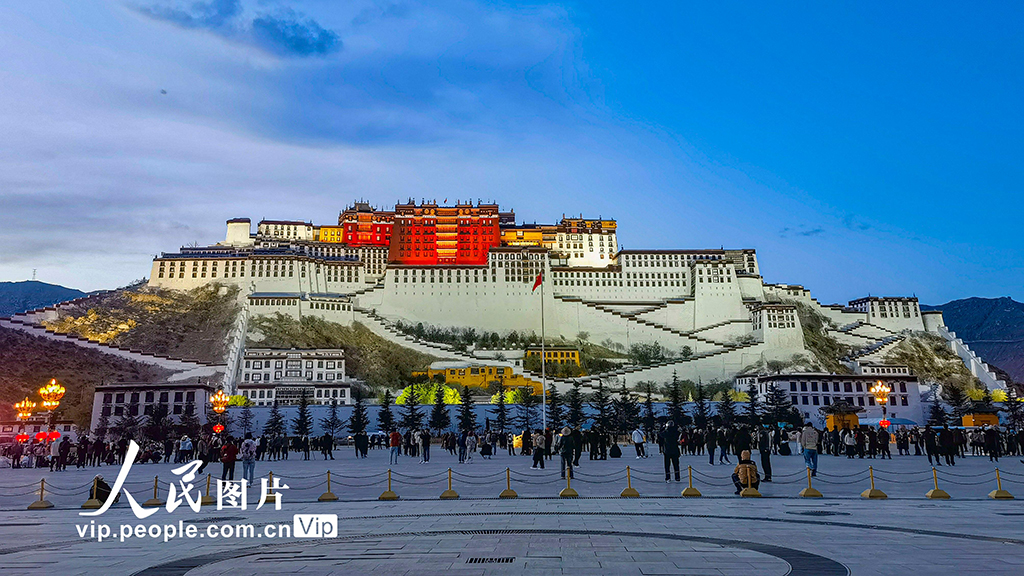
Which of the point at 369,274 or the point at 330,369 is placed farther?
the point at 369,274

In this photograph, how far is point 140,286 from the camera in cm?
9156

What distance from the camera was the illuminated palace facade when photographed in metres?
86.2

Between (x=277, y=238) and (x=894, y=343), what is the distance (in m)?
88.9

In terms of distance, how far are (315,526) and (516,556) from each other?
4.52 m

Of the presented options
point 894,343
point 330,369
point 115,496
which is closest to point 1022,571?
point 115,496

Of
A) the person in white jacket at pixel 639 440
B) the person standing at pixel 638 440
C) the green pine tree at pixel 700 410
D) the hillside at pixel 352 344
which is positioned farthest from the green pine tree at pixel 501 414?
the person standing at pixel 638 440

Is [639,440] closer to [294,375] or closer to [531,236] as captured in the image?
[294,375]

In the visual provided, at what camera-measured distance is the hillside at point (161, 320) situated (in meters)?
76.8

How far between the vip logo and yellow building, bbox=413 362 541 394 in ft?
199

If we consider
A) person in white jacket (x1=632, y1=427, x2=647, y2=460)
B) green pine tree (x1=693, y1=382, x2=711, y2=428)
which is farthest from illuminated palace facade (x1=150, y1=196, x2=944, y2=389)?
person in white jacket (x1=632, y1=427, x2=647, y2=460)

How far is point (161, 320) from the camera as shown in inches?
3236

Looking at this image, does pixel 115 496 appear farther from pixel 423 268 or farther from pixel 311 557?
pixel 423 268

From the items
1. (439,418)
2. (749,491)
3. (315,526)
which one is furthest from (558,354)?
(315,526)

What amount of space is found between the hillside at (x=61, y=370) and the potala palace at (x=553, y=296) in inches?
683
